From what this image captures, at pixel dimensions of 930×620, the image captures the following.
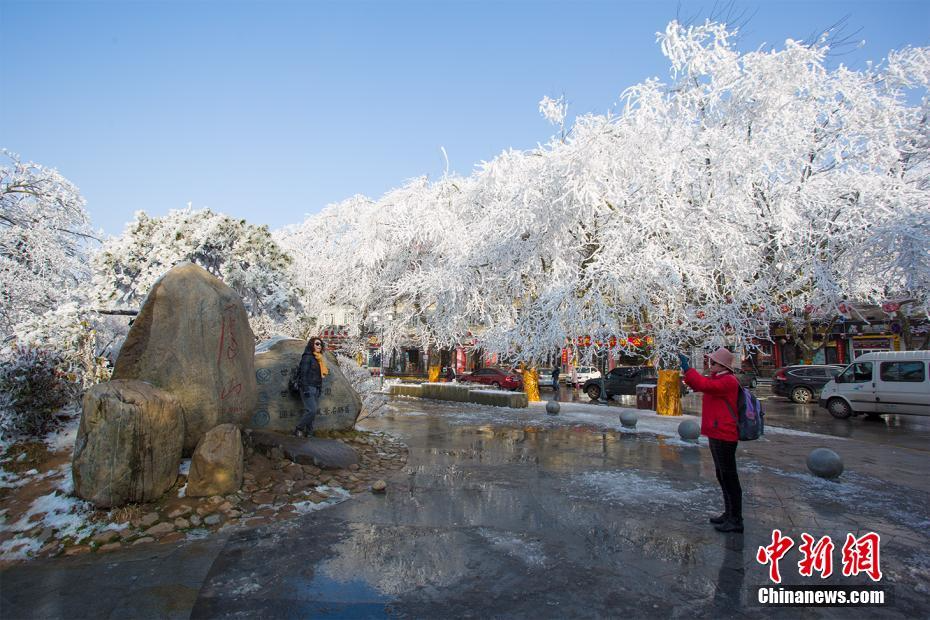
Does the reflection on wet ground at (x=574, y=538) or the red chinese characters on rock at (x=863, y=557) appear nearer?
the reflection on wet ground at (x=574, y=538)

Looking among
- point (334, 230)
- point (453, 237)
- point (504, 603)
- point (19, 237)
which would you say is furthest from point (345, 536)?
point (334, 230)

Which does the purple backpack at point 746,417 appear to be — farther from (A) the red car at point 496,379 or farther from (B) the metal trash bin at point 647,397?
(A) the red car at point 496,379

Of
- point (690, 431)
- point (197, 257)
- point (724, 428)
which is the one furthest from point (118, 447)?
point (690, 431)

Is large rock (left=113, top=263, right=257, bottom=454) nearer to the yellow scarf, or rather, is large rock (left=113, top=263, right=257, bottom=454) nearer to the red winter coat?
the yellow scarf

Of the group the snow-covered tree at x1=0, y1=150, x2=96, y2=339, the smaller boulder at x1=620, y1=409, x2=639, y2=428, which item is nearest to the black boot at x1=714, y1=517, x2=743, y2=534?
the smaller boulder at x1=620, y1=409, x2=639, y2=428

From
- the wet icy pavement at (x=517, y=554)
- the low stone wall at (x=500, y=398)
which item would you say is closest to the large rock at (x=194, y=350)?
the wet icy pavement at (x=517, y=554)

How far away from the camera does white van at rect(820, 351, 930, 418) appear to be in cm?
1362

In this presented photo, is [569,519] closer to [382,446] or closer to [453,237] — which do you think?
[382,446]

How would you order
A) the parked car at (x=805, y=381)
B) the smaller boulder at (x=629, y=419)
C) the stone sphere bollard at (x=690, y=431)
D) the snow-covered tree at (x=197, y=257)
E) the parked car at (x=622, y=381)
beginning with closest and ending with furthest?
the stone sphere bollard at (x=690, y=431) → the snow-covered tree at (x=197, y=257) → the smaller boulder at (x=629, y=419) → the parked car at (x=805, y=381) → the parked car at (x=622, y=381)

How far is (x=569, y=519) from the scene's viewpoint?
17.5 feet

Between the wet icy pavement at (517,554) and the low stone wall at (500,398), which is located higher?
the low stone wall at (500,398)

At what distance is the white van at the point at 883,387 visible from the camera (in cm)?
1362

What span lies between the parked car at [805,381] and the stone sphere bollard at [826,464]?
1564 cm

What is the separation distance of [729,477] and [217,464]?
17.5 feet
